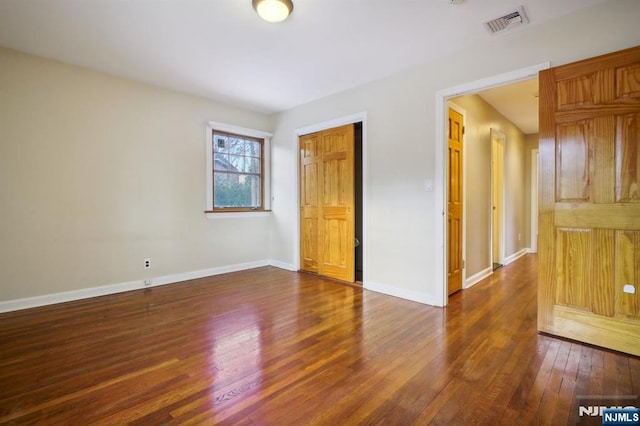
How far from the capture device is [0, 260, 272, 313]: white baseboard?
3076 mm

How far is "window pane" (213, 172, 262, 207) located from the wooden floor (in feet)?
6.10

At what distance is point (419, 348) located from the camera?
2.26m

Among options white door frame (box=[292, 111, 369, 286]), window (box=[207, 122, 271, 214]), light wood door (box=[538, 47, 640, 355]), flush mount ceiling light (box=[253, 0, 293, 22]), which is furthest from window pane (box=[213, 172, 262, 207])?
light wood door (box=[538, 47, 640, 355])

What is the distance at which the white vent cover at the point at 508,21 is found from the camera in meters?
2.39

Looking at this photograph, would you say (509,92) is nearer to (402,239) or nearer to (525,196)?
(402,239)

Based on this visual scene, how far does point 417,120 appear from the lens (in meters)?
3.35

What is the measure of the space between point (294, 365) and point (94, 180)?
3231mm

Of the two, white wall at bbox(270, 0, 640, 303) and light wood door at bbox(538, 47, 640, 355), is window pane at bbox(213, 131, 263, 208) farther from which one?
light wood door at bbox(538, 47, 640, 355)

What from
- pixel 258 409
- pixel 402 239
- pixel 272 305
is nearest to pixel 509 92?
pixel 402 239

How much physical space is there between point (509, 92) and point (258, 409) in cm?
477

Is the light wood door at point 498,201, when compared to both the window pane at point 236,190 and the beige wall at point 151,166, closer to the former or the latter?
the beige wall at point 151,166

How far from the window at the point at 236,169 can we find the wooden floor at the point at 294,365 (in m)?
1.88

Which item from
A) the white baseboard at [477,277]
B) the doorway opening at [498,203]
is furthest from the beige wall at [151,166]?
the doorway opening at [498,203]

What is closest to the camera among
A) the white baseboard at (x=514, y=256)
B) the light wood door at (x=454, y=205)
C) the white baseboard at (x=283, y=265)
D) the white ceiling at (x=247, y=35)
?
the white ceiling at (x=247, y=35)
